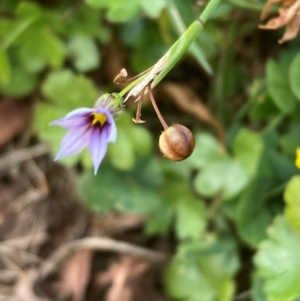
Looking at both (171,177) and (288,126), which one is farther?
(171,177)

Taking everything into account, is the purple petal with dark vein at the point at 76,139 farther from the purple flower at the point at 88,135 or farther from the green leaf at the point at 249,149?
the green leaf at the point at 249,149

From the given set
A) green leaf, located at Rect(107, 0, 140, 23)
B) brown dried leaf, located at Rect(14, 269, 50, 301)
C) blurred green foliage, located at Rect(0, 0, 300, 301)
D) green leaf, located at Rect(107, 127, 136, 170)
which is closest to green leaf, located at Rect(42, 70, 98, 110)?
blurred green foliage, located at Rect(0, 0, 300, 301)

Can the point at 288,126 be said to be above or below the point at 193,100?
below

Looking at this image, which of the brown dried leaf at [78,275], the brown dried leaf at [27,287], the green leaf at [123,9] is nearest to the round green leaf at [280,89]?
the green leaf at [123,9]

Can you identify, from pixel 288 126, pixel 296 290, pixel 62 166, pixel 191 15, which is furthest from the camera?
pixel 62 166

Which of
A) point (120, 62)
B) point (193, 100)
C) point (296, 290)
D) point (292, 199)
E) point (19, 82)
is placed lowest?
point (296, 290)

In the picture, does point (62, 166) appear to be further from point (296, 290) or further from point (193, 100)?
point (296, 290)

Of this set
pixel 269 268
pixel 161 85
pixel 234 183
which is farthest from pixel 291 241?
pixel 161 85

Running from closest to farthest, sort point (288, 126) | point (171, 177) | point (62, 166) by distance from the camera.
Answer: point (288, 126) → point (171, 177) → point (62, 166)

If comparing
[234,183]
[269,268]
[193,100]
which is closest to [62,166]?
[193,100]

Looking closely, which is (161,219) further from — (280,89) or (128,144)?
(280,89)
